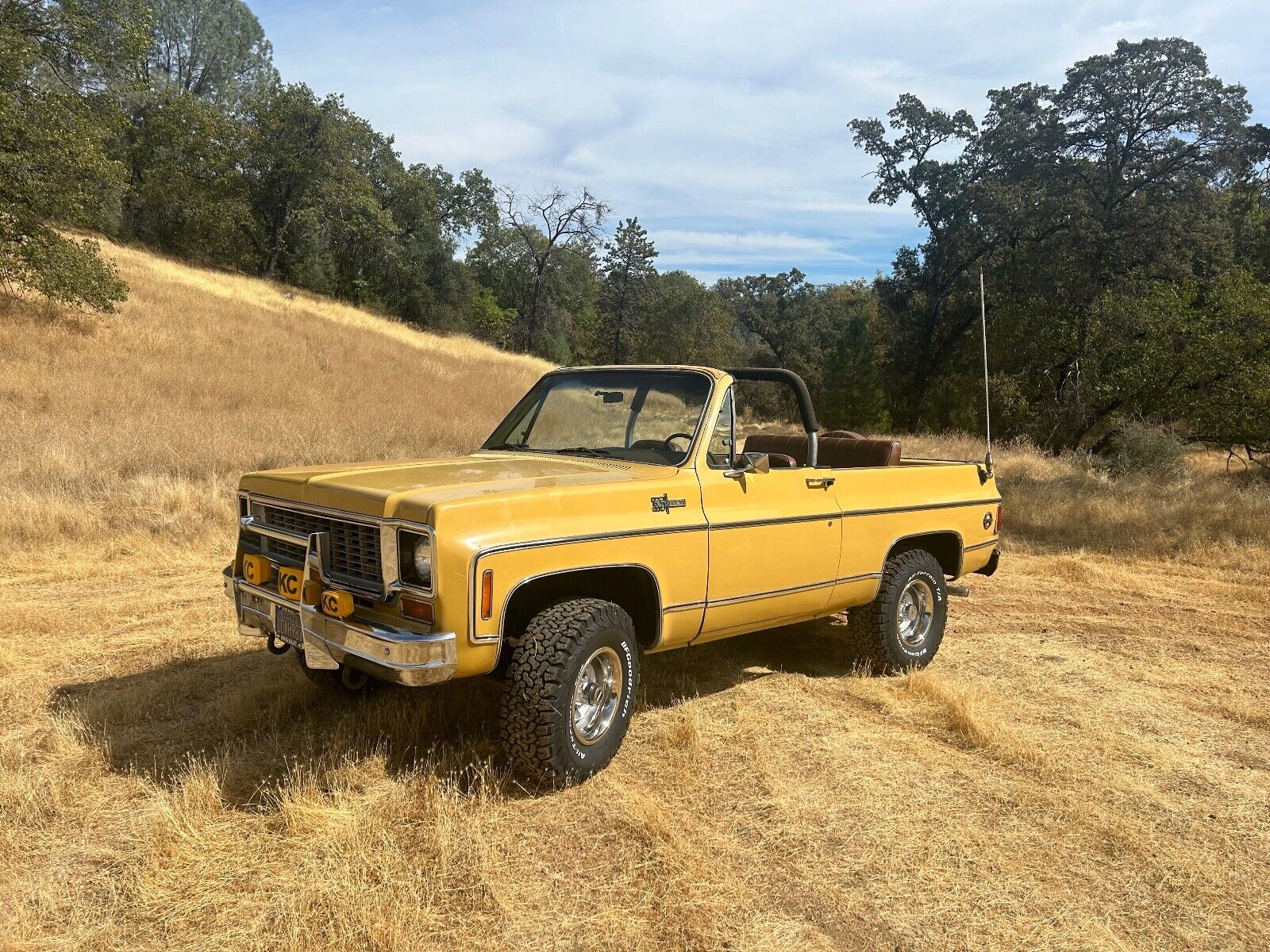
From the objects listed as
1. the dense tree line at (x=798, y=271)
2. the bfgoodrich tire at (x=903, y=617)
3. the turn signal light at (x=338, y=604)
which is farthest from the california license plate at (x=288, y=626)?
the dense tree line at (x=798, y=271)

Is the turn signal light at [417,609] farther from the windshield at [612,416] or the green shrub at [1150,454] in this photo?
the green shrub at [1150,454]

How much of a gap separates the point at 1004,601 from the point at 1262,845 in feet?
14.2

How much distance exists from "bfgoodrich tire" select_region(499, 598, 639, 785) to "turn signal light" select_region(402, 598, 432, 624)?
459mm

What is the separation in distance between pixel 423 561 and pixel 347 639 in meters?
0.45

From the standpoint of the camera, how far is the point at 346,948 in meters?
2.59

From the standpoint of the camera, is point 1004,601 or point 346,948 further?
point 1004,601

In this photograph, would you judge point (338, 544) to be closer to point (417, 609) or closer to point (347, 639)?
point (347, 639)

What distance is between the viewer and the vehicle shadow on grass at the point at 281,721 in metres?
3.70

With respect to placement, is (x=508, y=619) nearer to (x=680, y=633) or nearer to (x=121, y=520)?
(x=680, y=633)

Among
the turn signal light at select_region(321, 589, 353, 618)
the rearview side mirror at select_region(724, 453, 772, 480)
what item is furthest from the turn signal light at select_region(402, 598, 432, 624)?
the rearview side mirror at select_region(724, 453, 772, 480)

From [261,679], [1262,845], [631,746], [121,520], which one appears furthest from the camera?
[121,520]

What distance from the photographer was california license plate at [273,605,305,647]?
350 centimetres

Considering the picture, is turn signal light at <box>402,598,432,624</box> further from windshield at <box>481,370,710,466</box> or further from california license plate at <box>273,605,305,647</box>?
windshield at <box>481,370,710,466</box>

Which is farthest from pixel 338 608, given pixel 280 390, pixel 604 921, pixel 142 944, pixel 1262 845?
pixel 280 390
